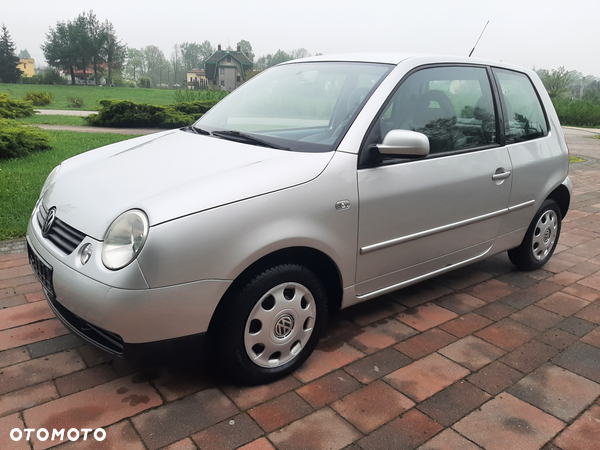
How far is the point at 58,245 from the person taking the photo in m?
2.31

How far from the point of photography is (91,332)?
7.34 feet

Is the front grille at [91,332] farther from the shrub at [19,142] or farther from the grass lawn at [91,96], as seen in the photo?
the grass lawn at [91,96]

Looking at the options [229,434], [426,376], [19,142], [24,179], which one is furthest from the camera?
[19,142]

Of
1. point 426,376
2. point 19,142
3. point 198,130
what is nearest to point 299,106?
point 198,130

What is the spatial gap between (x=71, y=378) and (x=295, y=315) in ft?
3.90

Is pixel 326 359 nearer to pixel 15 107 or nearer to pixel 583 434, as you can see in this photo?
pixel 583 434

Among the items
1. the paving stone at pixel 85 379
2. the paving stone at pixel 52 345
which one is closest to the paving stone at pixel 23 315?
the paving stone at pixel 52 345

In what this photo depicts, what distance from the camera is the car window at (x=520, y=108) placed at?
11.9 ft

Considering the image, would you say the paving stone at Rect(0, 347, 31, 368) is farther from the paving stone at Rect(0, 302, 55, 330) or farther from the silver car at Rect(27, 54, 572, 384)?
the silver car at Rect(27, 54, 572, 384)

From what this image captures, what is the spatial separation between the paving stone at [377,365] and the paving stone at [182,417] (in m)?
0.71

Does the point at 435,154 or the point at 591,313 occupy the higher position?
the point at 435,154

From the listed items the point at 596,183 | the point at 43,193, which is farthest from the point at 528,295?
the point at 596,183

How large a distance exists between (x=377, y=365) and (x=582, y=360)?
125 centimetres

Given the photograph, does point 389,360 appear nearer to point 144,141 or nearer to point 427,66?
point 427,66
